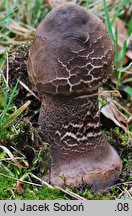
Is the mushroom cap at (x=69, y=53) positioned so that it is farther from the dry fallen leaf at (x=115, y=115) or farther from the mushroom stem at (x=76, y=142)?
the dry fallen leaf at (x=115, y=115)

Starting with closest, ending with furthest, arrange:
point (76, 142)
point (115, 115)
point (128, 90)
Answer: point (76, 142) → point (115, 115) → point (128, 90)

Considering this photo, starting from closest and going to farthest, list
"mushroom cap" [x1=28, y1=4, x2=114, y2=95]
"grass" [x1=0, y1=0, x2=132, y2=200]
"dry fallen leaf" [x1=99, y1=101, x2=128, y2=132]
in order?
"mushroom cap" [x1=28, y1=4, x2=114, y2=95] < "grass" [x1=0, y1=0, x2=132, y2=200] < "dry fallen leaf" [x1=99, y1=101, x2=128, y2=132]

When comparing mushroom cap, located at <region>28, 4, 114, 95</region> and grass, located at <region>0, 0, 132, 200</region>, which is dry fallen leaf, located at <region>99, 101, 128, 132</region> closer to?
grass, located at <region>0, 0, 132, 200</region>

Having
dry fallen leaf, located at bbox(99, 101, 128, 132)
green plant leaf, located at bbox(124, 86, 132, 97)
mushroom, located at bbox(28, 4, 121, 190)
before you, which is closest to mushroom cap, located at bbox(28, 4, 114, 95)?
mushroom, located at bbox(28, 4, 121, 190)

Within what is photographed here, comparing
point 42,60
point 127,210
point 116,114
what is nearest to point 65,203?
point 127,210

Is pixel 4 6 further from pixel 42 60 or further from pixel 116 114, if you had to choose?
pixel 42 60

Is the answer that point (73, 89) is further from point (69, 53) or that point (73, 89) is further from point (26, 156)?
point (26, 156)

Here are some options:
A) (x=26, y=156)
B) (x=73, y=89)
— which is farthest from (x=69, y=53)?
(x=26, y=156)
